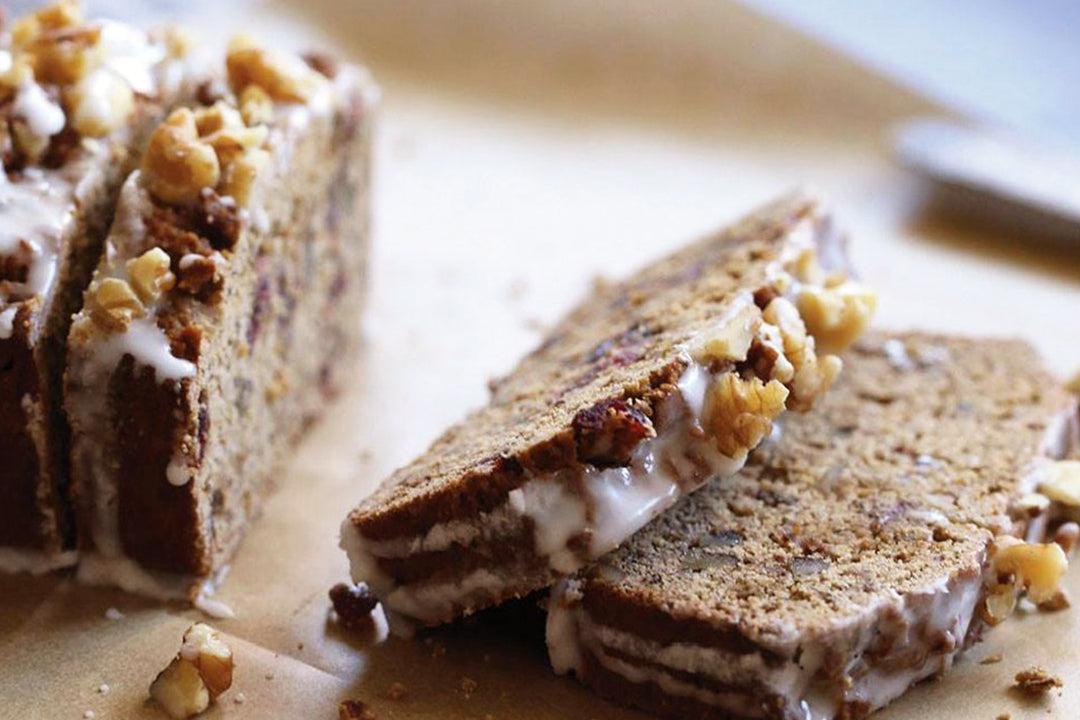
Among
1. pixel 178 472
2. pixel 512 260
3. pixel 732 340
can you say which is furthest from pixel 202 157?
pixel 512 260

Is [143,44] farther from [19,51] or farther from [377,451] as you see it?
[377,451]

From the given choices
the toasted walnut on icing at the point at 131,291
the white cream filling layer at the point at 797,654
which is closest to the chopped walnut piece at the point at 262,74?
the toasted walnut on icing at the point at 131,291

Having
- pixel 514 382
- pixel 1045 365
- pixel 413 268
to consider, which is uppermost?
pixel 1045 365

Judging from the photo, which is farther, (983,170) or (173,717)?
(983,170)

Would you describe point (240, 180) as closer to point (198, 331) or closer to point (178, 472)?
point (198, 331)

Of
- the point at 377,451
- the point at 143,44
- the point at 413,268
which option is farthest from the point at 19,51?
the point at 413,268

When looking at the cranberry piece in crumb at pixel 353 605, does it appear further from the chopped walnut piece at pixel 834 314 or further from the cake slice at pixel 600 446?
the chopped walnut piece at pixel 834 314
